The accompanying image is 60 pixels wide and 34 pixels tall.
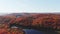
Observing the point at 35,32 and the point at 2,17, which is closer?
the point at 35,32

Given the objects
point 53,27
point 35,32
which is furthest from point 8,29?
point 53,27

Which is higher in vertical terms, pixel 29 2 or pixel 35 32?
pixel 29 2

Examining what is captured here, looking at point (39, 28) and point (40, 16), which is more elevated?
point (40, 16)

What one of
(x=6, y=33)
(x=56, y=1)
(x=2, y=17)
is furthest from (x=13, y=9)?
(x=56, y=1)

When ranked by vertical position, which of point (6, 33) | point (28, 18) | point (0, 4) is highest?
point (0, 4)

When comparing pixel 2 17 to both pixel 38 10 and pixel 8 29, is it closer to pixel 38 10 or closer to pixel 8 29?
pixel 8 29

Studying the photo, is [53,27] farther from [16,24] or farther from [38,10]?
[16,24]

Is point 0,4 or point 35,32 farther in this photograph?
point 0,4

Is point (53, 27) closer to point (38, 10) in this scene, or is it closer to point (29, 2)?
point (38, 10)
